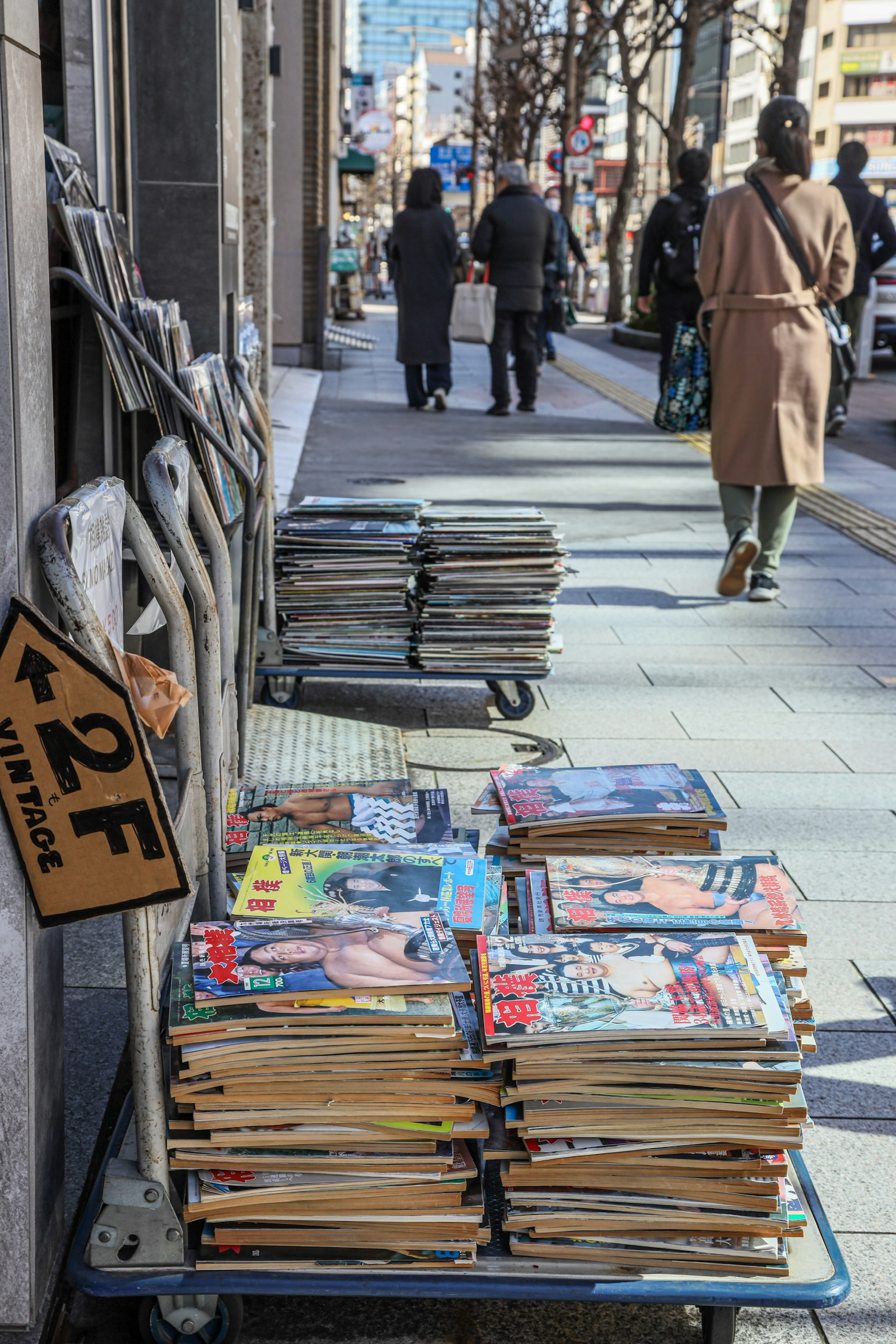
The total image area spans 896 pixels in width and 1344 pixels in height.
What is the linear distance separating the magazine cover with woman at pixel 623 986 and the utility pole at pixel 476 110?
4527 cm

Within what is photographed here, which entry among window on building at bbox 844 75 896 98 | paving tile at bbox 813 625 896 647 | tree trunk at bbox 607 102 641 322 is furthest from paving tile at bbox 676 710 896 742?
window on building at bbox 844 75 896 98

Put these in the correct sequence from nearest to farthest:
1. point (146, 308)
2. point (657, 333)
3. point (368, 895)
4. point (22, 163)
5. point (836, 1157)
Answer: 1. point (22, 163)
2. point (368, 895)
3. point (836, 1157)
4. point (146, 308)
5. point (657, 333)

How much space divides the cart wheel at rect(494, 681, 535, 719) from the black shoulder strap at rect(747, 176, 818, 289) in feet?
8.10

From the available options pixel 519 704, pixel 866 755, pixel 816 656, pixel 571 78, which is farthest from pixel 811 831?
pixel 571 78

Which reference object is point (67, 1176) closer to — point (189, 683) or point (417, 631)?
point (189, 683)

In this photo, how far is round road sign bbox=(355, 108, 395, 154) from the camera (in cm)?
5116

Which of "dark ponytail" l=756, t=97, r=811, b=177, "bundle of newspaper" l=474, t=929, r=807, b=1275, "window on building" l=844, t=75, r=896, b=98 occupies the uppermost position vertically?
"window on building" l=844, t=75, r=896, b=98

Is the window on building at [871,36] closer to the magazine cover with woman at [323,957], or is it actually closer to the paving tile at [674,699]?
the paving tile at [674,699]

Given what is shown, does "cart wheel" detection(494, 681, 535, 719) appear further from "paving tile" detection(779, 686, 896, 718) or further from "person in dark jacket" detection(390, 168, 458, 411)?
"person in dark jacket" detection(390, 168, 458, 411)

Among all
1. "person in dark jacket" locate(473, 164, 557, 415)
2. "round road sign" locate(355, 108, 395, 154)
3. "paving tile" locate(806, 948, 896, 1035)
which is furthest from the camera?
"round road sign" locate(355, 108, 395, 154)

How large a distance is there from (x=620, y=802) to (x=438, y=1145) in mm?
971

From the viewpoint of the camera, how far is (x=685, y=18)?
83.8 ft

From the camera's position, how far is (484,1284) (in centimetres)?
210

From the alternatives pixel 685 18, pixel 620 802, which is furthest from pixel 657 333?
pixel 620 802
